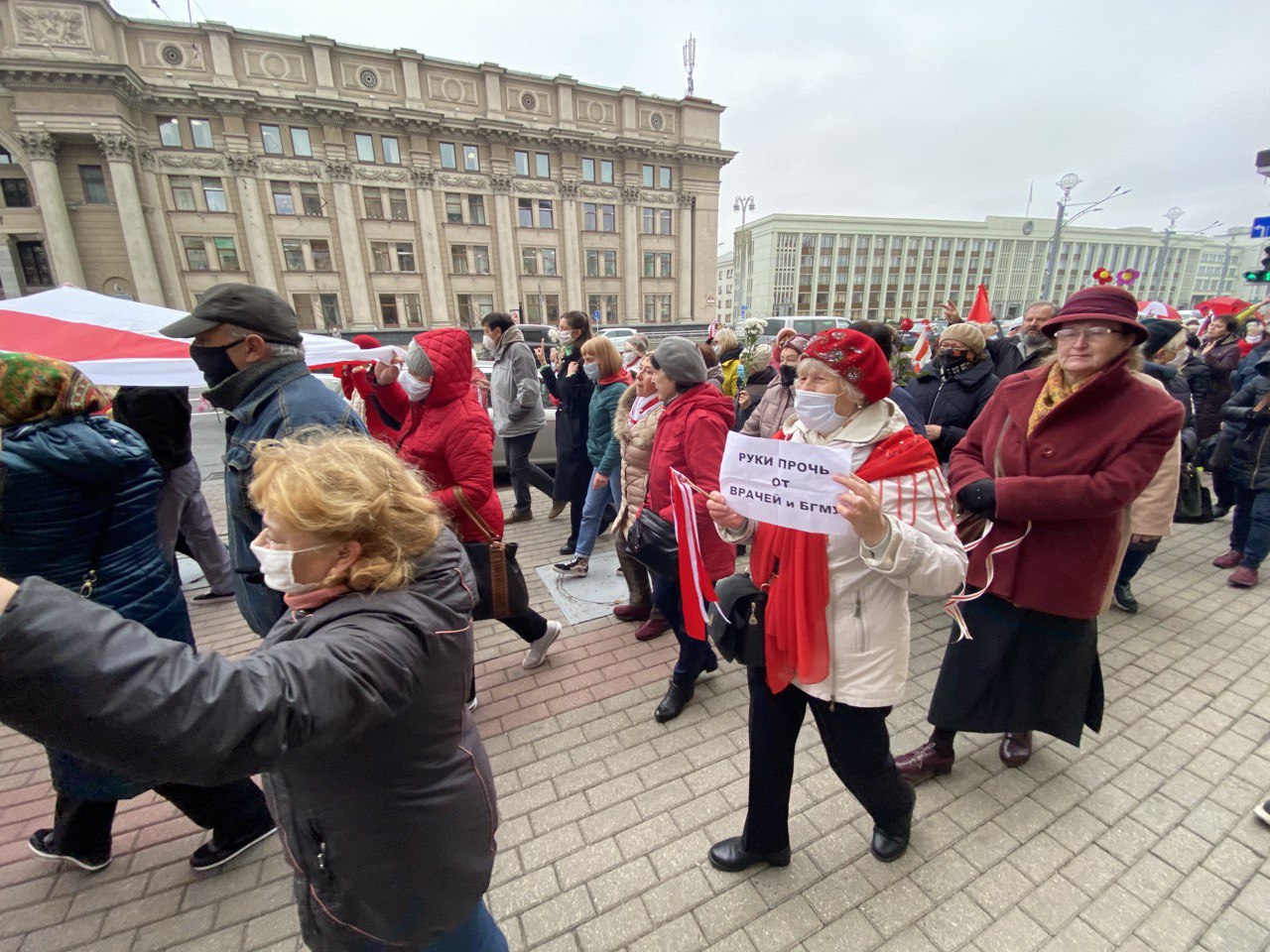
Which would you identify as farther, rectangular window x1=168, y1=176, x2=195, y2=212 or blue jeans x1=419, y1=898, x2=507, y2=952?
rectangular window x1=168, y1=176, x2=195, y2=212

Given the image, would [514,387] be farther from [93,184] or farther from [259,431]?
[93,184]

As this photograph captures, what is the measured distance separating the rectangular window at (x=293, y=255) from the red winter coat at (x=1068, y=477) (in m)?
40.5

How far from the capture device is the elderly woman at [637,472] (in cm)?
362

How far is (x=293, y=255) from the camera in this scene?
33.8 m

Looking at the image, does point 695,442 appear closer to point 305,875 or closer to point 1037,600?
point 1037,600

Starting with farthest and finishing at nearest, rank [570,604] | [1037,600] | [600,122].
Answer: [600,122] < [570,604] < [1037,600]

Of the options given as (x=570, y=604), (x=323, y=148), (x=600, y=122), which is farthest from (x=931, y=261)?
(x=570, y=604)

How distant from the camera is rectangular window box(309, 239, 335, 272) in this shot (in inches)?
1346

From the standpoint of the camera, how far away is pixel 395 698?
3.46 ft

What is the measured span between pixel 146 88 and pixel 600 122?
26.8 m

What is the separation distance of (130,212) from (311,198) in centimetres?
888

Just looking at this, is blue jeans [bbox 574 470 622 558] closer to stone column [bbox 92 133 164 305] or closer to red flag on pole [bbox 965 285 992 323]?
red flag on pole [bbox 965 285 992 323]

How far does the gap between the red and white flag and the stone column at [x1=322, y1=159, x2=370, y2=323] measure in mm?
38754

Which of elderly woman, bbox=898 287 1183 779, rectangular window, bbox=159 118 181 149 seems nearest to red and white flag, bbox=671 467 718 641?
elderly woman, bbox=898 287 1183 779
